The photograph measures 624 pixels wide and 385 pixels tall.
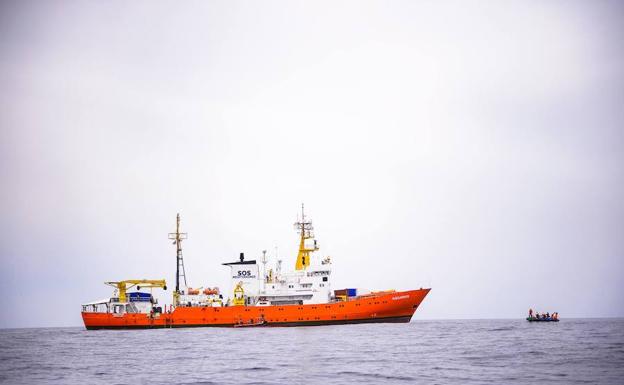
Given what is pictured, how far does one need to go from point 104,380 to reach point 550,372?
67.7ft

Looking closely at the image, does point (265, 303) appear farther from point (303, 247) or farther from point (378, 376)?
point (378, 376)

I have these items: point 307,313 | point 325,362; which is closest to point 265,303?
point 307,313

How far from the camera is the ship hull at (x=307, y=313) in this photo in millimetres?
57500

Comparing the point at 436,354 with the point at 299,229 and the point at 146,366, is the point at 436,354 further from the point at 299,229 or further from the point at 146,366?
the point at 299,229

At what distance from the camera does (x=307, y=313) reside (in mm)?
58000

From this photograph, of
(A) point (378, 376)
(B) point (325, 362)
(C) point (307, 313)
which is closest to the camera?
(A) point (378, 376)

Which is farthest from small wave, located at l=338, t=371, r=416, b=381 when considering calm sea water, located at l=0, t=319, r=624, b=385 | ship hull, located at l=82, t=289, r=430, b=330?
ship hull, located at l=82, t=289, r=430, b=330

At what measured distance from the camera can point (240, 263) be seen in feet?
208

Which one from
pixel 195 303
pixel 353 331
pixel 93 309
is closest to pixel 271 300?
Answer: pixel 195 303

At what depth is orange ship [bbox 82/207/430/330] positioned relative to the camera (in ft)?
190

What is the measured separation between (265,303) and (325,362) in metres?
31.2

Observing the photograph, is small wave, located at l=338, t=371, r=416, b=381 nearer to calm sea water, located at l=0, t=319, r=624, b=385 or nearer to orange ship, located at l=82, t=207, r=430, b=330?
calm sea water, located at l=0, t=319, r=624, b=385

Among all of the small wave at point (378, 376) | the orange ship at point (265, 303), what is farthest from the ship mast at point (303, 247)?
the small wave at point (378, 376)

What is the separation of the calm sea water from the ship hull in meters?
11.8
